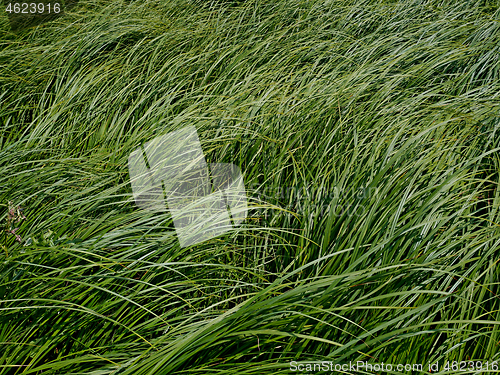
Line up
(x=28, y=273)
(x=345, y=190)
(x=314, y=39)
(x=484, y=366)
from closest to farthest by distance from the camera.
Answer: (x=484, y=366) → (x=28, y=273) → (x=345, y=190) → (x=314, y=39)

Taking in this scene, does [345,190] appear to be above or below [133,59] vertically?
below

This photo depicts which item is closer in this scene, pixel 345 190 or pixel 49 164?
pixel 345 190

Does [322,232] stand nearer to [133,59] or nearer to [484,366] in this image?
[484,366]

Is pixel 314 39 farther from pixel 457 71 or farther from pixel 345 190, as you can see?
pixel 345 190

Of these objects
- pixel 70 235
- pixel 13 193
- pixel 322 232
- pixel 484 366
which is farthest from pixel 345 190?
pixel 13 193

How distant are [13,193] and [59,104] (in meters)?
1.04

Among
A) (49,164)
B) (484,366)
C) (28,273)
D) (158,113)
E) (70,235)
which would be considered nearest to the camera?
(484,366)

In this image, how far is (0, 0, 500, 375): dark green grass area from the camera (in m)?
1.28

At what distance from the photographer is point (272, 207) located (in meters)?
1.62

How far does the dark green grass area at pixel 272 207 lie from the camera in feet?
4.19

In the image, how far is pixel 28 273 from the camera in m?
1.38

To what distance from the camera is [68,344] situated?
4.57ft

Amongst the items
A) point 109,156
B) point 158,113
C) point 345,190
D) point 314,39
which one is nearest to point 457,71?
point 314,39

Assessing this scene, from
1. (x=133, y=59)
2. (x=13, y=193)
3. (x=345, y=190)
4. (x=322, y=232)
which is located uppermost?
(x=133, y=59)
